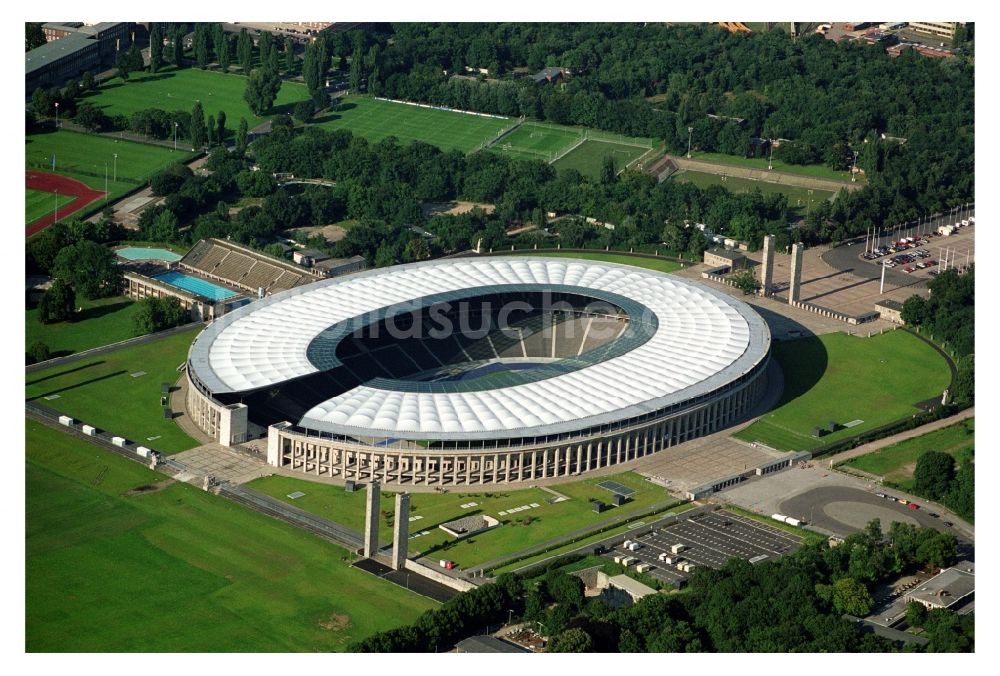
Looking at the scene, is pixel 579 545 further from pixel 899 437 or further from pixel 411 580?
pixel 899 437

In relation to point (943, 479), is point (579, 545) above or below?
below

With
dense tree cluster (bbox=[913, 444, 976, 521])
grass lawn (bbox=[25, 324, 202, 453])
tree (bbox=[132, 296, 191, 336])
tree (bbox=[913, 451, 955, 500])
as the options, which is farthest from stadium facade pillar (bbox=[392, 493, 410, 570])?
tree (bbox=[132, 296, 191, 336])

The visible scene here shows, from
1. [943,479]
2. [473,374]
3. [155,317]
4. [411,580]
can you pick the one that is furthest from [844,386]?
[155,317]

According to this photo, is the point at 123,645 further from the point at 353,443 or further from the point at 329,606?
the point at 353,443

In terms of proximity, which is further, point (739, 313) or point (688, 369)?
point (739, 313)

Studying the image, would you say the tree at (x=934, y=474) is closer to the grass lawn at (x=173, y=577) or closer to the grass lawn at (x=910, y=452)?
the grass lawn at (x=910, y=452)

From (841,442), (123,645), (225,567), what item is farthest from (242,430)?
(841,442)

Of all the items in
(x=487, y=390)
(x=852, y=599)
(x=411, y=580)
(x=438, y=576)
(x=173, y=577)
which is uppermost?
(x=487, y=390)
